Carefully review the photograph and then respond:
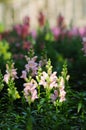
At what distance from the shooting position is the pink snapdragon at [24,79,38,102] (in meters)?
4.55

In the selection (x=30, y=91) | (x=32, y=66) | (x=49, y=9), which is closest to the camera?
(x=30, y=91)

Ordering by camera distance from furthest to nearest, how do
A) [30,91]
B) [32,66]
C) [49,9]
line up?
[49,9] < [32,66] < [30,91]

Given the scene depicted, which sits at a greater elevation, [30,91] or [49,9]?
[49,9]

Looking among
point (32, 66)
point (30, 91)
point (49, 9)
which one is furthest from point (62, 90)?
point (49, 9)

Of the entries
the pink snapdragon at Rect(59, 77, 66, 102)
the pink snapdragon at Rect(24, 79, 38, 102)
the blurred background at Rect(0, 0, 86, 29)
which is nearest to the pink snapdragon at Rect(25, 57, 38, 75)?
the pink snapdragon at Rect(24, 79, 38, 102)

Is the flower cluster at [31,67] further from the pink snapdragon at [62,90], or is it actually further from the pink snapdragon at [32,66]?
the pink snapdragon at [62,90]

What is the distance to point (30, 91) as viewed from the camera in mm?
4570

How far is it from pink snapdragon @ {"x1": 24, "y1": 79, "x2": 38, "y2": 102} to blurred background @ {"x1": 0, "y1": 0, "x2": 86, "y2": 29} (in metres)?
9.39

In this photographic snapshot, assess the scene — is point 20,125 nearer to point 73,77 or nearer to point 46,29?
point 73,77

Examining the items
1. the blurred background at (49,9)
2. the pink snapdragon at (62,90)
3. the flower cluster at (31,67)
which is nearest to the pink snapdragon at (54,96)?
the pink snapdragon at (62,90)

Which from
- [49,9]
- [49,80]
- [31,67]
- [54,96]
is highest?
[49,9]

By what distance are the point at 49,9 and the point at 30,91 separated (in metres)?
13.8

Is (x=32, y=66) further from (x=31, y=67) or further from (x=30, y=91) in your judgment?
(x=30, y=91)

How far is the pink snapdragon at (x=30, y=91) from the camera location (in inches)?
179
